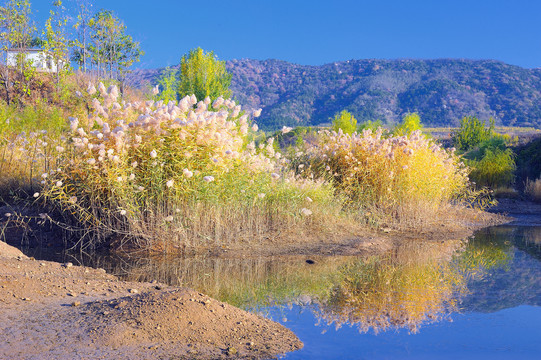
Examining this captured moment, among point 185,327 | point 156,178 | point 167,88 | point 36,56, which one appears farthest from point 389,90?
point 185,327

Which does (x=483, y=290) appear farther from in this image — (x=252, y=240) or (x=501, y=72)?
(x=501, y=72)

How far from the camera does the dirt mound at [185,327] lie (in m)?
3.70

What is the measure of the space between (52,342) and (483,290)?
191 inches

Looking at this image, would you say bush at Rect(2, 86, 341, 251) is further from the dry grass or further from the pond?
the dry grass

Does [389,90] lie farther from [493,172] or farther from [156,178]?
[156,178]

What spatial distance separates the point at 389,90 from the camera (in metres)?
95.3

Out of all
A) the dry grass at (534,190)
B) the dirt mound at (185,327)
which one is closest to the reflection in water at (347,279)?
the dirt mound at (185,327)

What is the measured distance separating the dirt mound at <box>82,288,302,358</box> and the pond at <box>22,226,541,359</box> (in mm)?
288

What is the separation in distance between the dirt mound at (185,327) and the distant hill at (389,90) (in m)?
70.5

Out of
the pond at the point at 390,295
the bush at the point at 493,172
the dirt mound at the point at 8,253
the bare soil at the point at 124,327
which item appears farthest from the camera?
the bush at the point at 493,172

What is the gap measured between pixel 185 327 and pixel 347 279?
10.1 feet

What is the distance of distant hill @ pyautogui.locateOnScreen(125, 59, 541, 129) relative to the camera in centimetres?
8331

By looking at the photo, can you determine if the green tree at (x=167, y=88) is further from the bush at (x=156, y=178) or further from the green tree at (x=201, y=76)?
the bush at (x=156, y=178)

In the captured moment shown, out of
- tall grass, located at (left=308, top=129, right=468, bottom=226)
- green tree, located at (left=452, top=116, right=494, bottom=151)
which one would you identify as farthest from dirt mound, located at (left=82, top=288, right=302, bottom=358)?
green tree, located at (left=452, top=116, right=494, bottom=151)
